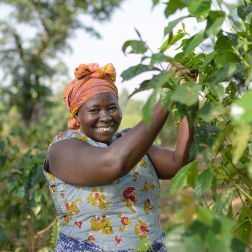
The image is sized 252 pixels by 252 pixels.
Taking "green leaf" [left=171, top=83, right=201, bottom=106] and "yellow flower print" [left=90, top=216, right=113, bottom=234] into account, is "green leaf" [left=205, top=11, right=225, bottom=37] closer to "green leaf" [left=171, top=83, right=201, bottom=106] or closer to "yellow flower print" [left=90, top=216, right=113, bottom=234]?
"green leaf" [left=171, top=83, right=201, bottom=106]

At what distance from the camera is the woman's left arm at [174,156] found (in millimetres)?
1583

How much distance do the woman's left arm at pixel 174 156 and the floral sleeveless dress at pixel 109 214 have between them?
0.28 feet

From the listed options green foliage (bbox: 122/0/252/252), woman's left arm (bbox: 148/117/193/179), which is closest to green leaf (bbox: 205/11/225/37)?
green foliage (bbox: 122/0/252/252)

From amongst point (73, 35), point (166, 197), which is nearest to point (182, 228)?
point (166, 197)

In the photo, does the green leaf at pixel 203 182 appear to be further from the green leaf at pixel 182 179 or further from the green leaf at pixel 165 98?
the green leaf at pixel 165 98

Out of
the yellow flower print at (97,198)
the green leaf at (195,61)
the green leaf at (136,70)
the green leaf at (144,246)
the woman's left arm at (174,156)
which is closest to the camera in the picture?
the green leaf at (136,70)

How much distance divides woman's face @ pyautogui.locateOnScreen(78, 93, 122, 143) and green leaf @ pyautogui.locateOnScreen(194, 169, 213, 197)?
796mm

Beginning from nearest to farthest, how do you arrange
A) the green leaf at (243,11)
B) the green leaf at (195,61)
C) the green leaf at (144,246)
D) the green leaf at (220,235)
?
the green leaf at (220,235), the green leaf at (243,11), the green leaf at (195,61), the green leaf at (144,246)

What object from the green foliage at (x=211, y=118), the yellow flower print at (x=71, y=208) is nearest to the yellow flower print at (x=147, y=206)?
the yellow flower print at (x=71, y=208)

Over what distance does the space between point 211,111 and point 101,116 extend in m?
0.87

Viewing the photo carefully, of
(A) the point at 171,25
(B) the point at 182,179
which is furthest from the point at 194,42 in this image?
(B) the point at 182,179

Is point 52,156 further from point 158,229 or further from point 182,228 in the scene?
point 182,228

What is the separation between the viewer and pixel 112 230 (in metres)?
1.81

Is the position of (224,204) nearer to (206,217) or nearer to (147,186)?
(206,217)
